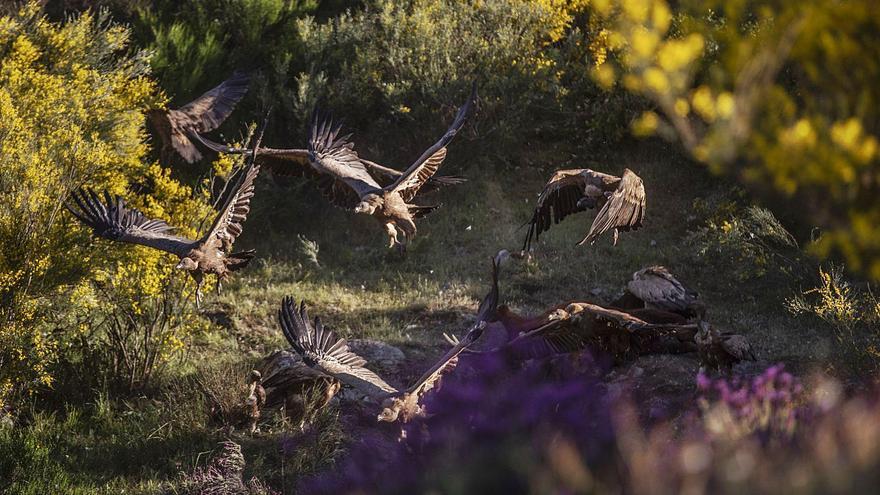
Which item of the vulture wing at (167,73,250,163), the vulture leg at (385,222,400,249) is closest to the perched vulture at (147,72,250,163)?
the vulture wing at (167,73,250,163)

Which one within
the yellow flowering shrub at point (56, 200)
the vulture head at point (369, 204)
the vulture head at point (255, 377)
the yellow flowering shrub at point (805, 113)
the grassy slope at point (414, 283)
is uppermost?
the yellow flowering shrub at point (805, 113)

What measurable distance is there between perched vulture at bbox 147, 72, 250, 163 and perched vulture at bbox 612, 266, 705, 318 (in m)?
5.69

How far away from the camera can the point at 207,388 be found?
8227mm

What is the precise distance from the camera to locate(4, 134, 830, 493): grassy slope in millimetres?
7895

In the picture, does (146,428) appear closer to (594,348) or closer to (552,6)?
(594,348)

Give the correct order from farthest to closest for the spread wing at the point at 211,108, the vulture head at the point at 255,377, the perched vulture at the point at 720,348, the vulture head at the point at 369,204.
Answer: the spread wing at the point at 211,108 < the vulture head at the point at 255,377 < the vulture head at the point at 369,204 < the perched vulture at the point at 720,348

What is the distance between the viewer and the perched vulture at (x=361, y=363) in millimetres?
6395

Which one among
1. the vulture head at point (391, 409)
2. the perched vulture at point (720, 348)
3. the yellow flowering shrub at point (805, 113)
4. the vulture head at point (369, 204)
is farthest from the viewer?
the vulture head at point (369, 204)

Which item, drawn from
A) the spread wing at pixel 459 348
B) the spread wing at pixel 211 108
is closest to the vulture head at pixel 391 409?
the spread wing at pixel 459 348

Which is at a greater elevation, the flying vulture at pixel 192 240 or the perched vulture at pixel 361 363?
the flying vulture at pixel 192 240

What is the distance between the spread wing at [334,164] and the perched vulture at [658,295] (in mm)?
2384

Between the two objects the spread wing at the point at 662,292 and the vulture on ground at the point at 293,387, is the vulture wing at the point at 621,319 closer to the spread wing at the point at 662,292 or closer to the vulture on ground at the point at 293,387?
the spread wing at the point at 662,292

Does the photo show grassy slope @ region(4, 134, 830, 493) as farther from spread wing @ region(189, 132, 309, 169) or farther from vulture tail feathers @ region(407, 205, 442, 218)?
spread wing @ region(189, 132, 309, 169)

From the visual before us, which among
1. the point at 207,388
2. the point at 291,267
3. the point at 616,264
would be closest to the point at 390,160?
the point at 291,267
